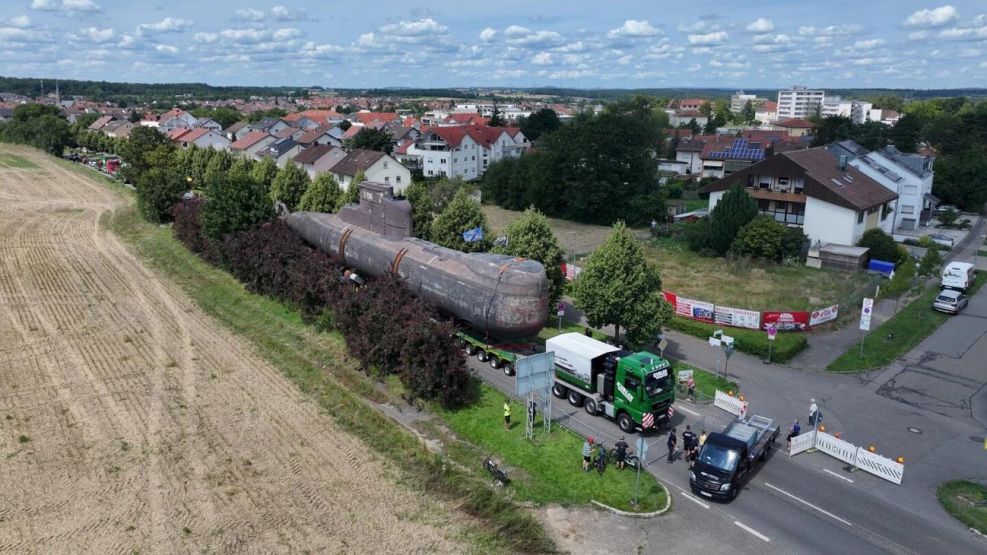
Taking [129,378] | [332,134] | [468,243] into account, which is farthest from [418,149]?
[129,378]

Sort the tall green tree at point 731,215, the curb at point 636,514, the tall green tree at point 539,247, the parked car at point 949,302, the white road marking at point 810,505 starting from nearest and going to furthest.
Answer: the white road marking at point 810,505 < the curb at point 636,514 < the tall green tree at point 539,247 < the parked car at point 949,302 < the tall green tree at point 731,215

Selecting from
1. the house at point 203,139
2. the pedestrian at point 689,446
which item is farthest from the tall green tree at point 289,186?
the house at point 203,139

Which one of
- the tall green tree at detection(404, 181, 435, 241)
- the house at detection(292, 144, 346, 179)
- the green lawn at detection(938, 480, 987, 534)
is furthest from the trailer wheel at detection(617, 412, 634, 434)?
the house at detection(292, 144, 346, 179)

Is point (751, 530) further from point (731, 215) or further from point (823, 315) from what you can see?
point (731, 215)

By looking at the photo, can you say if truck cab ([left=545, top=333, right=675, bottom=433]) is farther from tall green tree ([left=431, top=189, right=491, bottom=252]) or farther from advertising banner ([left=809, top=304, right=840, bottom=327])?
advertising banner ([left=809, top=304, right=840, bottom=327])

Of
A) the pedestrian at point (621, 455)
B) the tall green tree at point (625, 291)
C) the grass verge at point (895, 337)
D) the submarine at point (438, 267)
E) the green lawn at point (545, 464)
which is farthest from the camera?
the grass verge at point (895, 337)

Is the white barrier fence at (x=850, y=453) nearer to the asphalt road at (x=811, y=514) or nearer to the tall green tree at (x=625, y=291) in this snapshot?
the asphalt road at (x=811, y=514)
